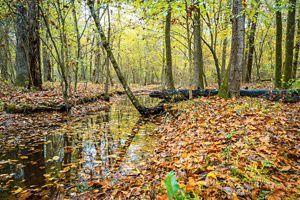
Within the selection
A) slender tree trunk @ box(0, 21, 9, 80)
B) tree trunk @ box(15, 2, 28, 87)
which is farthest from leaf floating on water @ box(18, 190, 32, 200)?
slender tree trunk @ box(0, 21, 9, 80)

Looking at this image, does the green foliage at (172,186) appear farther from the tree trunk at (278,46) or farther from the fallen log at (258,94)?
the tree trunk at (278,46)

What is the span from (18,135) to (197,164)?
578 centimetres

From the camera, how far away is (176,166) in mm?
3473

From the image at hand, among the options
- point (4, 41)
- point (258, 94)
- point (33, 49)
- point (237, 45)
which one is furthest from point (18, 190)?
point (4, 41)

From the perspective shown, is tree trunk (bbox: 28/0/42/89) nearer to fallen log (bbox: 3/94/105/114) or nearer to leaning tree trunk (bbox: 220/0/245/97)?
fallen log (bbox: 3/94/105/114)

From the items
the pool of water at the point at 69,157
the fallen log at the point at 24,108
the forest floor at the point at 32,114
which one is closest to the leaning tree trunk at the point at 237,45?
the pool of water at the point at 69,157

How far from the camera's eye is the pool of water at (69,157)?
11.8ft

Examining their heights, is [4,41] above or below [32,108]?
above

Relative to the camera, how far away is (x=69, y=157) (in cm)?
479

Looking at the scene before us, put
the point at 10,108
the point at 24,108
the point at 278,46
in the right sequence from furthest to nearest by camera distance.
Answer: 1. the point at 278,46
2. the point at 24,108
3. the point at 10,108

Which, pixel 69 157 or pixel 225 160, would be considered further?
pixel 69 157

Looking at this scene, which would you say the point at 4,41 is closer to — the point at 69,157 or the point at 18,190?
the point at 69,157

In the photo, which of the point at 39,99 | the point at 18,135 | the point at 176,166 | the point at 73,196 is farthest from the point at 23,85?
the point at 176,166

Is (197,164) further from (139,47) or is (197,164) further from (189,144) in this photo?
(139,47)
